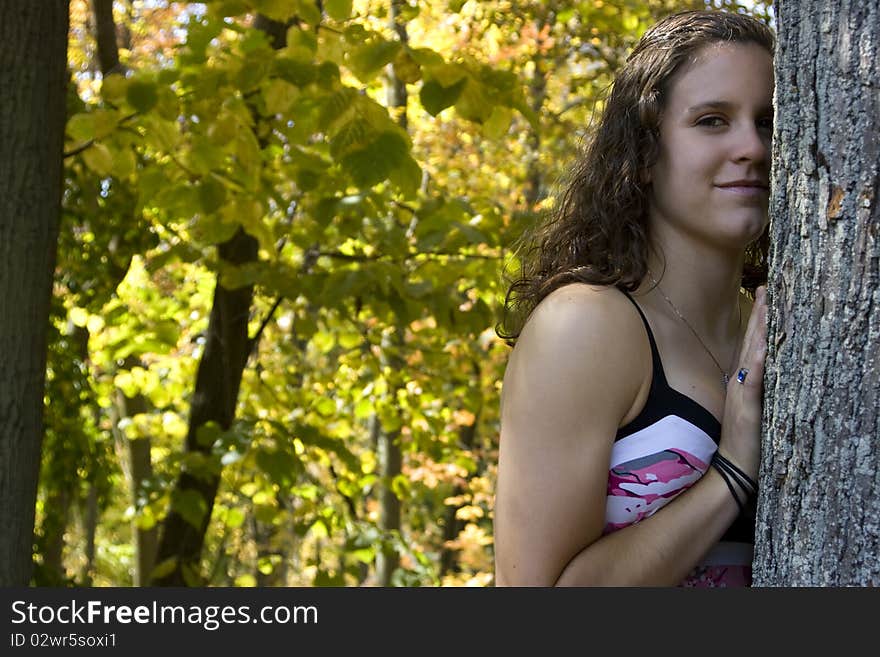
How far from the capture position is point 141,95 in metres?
3.23

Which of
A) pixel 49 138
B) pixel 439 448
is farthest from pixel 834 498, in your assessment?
pixel 439 448

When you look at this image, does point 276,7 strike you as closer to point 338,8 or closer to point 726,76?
point 338,8

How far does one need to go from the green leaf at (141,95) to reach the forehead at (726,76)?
1.84m

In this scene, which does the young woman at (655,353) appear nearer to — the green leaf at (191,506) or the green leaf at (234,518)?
the green leaf at (191,506)

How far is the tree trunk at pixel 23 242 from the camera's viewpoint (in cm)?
263

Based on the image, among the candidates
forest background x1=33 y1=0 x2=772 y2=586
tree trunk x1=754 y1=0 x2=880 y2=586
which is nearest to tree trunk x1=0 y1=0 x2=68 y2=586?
forest background x1=33 y1=0 x2=772 y2=586

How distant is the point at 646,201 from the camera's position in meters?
2.09

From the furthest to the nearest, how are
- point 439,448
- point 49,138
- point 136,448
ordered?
point 136,448
point 439,448
point 49,138

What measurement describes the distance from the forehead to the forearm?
2.18 ft

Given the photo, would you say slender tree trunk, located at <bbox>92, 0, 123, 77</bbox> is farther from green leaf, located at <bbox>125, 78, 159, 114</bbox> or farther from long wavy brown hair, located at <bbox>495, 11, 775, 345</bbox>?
long wavy brown hair, located at <bbox>495, 11, 775, 345</bbox>

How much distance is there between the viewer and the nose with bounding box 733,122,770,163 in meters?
1.83

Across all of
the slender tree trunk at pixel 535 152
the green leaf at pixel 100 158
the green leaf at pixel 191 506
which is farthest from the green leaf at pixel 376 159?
the slender tree trunk at pixel 535 152

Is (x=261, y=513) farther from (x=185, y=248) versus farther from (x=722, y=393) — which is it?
(x=722, y=393)

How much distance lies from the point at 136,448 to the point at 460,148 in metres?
5.72
